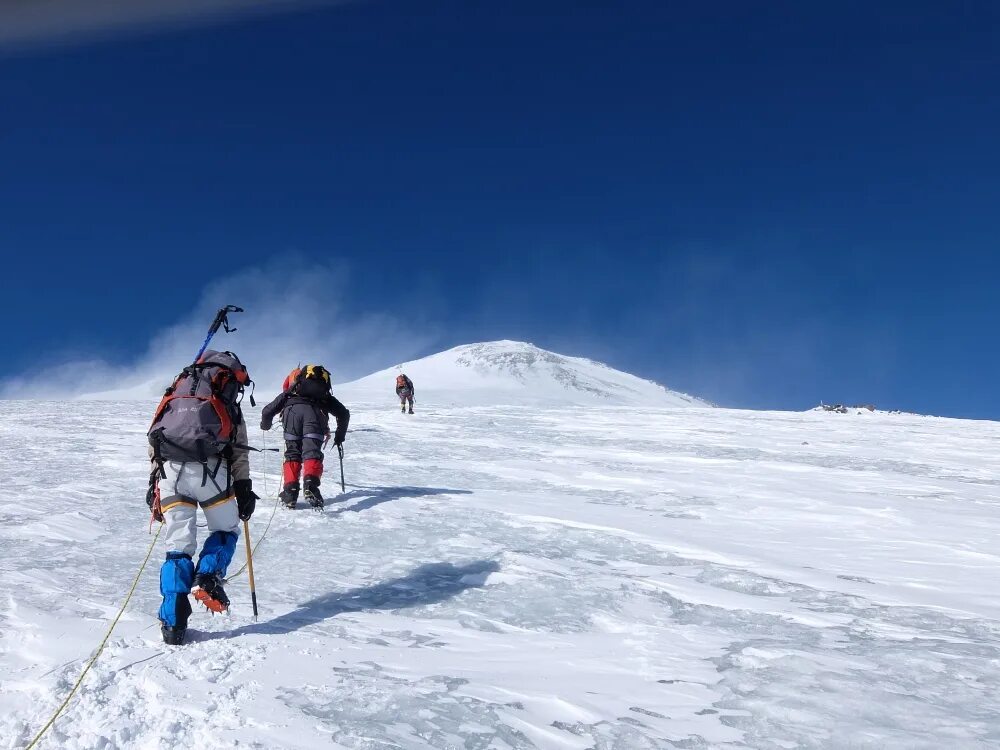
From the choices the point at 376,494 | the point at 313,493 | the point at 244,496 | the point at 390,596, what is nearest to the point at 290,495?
the point at 313,493

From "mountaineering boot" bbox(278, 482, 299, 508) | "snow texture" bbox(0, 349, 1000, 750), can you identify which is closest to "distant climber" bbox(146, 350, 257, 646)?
"snow texture" bbox(0, 349, 1000, 750)

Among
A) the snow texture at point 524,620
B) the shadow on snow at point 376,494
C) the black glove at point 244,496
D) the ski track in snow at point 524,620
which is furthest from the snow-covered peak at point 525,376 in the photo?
the black glove at point 244,496

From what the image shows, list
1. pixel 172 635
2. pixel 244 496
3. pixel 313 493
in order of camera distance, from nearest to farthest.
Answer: pixel 172 635, pixel 244 496, pixel 313 493

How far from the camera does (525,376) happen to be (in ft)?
334

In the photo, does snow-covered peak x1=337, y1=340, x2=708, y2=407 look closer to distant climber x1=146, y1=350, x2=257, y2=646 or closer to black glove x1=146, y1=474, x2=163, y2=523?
distant climber x1=146, y1=350, x2=257, y2=646

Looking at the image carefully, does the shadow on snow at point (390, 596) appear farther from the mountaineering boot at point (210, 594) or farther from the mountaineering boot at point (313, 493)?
the mountaineering boot at point (313, 493)

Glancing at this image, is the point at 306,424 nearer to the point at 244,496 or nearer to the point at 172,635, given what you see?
the point at 244,496

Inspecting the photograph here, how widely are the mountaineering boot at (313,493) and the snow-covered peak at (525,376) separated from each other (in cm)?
6607

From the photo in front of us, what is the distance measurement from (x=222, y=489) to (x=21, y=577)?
234 cm

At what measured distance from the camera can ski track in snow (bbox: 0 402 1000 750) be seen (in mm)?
3658

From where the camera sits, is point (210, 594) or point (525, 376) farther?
point (525, 376)

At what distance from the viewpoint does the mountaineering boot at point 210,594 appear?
5.00m

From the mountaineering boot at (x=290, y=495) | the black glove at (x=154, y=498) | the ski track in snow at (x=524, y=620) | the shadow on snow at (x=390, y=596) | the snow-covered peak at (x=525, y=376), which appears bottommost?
the shadow on snow at (x=390, y=596)

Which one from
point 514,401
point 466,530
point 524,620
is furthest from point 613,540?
point 514,401
